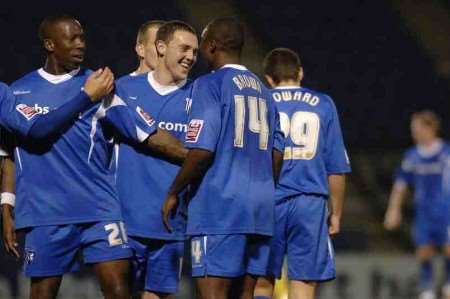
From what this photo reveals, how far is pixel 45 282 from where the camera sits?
6430 millimetres

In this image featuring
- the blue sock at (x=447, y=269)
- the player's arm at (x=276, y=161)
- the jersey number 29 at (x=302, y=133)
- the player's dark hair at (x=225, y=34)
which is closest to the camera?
the player's dark hair at (x=225, y=34)

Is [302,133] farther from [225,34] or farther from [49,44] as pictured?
[49,44]

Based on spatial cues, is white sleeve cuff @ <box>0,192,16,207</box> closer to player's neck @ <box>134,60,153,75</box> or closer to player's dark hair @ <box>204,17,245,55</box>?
player's neck @ <box>134,60,153,75</box>

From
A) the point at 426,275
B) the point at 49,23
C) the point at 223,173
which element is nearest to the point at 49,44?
the point at 49,23

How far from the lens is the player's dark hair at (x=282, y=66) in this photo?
7902 mm

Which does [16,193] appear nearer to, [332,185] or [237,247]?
[237,247]

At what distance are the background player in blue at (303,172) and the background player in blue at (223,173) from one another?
5.63 feet

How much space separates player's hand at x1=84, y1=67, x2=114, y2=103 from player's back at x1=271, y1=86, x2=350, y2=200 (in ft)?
6.07

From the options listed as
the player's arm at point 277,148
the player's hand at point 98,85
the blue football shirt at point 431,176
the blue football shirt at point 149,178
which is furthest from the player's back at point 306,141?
the blue football shirt at point 431,176

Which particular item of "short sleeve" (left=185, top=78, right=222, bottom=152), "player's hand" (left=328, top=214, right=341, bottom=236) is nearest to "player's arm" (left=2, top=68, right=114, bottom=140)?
"short sleeve" (left=185, top=78, right=222, bottom=152)

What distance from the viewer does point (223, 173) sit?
6051 millimetres

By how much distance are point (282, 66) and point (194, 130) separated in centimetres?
203

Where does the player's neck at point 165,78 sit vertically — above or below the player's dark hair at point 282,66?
below

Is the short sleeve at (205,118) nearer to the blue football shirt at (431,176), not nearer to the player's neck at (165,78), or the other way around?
the player's neck at (165,78)
